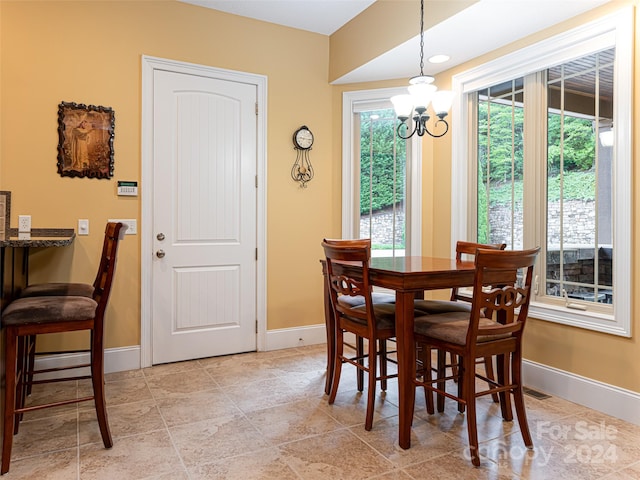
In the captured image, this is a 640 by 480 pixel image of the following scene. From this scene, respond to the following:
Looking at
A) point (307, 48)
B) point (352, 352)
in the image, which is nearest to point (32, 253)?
point (352, 352)

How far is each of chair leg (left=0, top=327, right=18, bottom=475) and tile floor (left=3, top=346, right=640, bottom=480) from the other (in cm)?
9

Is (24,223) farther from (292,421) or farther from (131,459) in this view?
(292,421)

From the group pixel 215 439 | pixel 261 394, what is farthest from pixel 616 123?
pixel 215 439

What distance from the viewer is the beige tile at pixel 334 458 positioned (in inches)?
77.1

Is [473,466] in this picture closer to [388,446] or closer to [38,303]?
[388,446]

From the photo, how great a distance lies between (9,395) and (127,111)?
218cm

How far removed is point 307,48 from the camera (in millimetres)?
4090

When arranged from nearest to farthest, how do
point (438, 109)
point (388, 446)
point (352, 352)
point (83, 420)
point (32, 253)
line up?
point (388, 446), point (83, 420), point (438, 109), point (32, 253), point (352, 352)

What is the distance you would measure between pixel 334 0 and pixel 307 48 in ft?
2.01

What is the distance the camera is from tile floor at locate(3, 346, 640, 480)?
6.47ft

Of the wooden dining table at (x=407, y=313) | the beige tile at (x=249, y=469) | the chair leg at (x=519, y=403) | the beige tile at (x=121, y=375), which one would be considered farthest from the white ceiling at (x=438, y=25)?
the beige tile at (x=121, y=375)

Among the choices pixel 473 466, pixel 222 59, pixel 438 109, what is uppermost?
pixel 222 59

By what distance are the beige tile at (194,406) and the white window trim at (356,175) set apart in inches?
75.8

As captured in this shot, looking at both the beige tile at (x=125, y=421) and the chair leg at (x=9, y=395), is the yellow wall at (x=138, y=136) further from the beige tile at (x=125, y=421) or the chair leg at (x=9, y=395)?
the chair leg at (x=9, y=395)
